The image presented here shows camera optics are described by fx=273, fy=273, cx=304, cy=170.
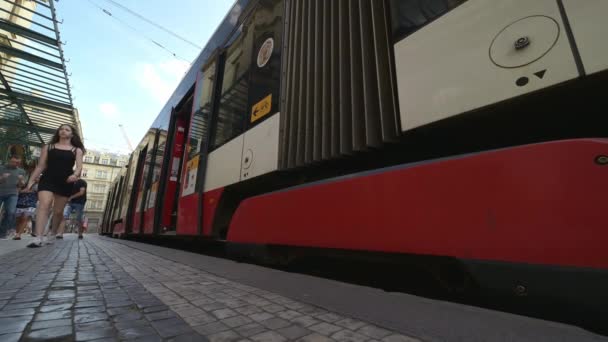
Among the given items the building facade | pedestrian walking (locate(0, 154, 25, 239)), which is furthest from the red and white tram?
the building facade

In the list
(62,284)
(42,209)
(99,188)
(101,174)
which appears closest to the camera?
(62,284)

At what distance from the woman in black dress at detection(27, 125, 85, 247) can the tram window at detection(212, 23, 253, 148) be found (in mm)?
1976

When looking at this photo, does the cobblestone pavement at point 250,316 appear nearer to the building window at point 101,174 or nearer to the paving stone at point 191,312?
the paving stone at point 191,312

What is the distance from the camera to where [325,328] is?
883 millimetres

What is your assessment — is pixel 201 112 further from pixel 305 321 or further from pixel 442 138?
pixel 305 321

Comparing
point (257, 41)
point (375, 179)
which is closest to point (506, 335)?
point (375, 179)

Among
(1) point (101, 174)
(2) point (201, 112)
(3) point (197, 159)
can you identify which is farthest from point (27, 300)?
(1) point (101, 174)

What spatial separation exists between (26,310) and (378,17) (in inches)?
88.9

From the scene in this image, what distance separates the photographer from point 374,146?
1.62 meters

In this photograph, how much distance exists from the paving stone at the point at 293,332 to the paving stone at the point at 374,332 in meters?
0.17

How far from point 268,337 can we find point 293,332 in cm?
8

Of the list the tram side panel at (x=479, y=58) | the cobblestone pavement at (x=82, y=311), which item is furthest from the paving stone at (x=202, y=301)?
the tram side panel at (x=479, y=58)

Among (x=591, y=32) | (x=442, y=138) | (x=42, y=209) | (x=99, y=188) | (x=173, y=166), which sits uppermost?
(x=99, y=188)

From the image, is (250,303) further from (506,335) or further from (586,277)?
(586,277)
